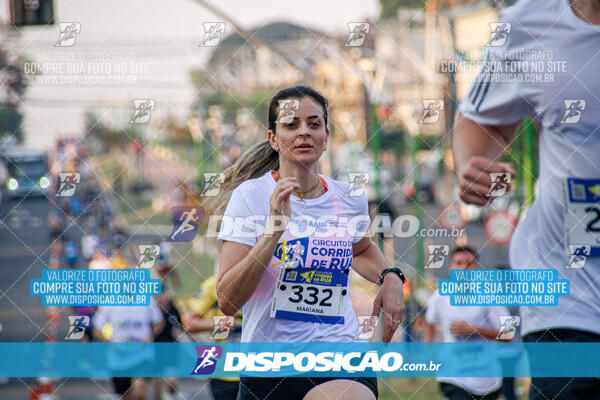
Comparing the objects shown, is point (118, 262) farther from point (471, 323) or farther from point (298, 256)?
point (471, 323)

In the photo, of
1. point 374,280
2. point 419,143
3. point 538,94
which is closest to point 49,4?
point 374,280

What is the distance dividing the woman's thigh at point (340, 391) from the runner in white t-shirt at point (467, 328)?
1.42 meters

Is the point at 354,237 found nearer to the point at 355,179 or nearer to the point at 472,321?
the point at 355,179

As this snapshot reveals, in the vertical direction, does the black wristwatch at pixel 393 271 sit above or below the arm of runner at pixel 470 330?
above

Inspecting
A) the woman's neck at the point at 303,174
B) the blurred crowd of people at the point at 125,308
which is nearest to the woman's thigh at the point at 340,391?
the woman's neck at the point at 303,174

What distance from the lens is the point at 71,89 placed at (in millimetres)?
4078

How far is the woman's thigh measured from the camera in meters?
2.90

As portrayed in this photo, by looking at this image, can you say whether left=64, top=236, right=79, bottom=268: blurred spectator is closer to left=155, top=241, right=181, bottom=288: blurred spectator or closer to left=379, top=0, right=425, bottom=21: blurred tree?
left=155, top=241, right=181, bottom=288: blurred spectator

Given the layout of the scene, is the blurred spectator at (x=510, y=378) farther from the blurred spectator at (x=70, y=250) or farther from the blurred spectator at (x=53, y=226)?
the blurred spectator at (x=70, y=250)

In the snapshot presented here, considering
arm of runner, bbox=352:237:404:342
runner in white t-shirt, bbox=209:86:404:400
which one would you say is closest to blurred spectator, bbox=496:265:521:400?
arm of runner, bbox=352:237:404:342

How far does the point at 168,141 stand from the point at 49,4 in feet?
4.26

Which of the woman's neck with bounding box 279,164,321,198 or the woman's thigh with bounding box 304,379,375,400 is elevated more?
the woman's neck with bounding box 279,164,321,198

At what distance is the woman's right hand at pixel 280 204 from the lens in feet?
9.48

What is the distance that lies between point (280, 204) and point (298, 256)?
0.36 metres
